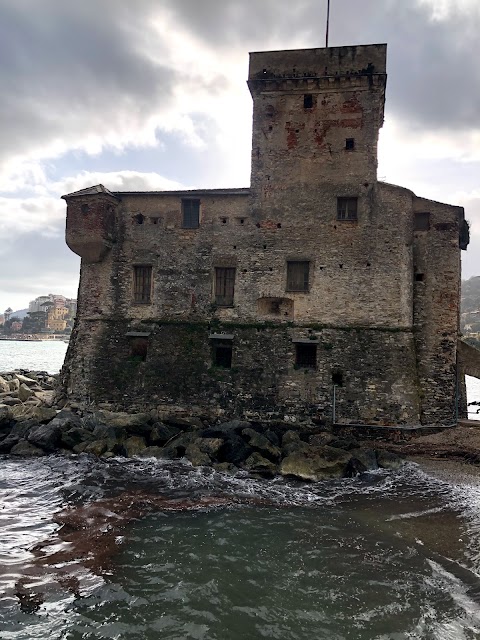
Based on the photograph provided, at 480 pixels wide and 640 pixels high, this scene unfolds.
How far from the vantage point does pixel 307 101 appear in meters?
20.3

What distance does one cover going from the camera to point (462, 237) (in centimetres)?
2172

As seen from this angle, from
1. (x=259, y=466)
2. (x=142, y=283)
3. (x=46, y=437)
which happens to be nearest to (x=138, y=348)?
(x=142, y=283)

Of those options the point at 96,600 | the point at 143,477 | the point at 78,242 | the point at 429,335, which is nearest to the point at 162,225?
the point at 78,242

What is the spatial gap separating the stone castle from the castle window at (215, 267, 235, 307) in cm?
6

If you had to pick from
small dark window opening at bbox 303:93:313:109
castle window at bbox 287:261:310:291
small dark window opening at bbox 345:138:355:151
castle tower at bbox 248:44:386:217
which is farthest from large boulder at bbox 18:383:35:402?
small dark window opening at bbox 345:138:355:151

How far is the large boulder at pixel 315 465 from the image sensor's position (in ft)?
50.0

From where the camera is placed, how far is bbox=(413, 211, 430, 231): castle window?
19553mm

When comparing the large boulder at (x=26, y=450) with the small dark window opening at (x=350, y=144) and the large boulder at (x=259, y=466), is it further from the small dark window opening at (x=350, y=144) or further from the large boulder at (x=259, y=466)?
the small dark window opening at (x=350, y=144)

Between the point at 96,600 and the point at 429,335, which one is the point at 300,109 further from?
the point at 96,600

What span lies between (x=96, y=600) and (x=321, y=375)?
41.6 ft

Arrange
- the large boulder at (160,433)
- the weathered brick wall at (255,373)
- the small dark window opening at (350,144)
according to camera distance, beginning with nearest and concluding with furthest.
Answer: the large boulder at (160,433) → the weathered brick wall at (255,373) → the small dark window opening at (350,144)

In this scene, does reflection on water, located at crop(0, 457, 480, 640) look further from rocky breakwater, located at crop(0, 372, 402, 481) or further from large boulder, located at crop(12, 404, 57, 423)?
large boulder, located at crop(12, 404, 57, 423)

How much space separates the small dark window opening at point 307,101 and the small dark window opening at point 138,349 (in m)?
12.9

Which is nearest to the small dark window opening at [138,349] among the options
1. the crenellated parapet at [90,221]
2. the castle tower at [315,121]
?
the crenellated parapet at [90,221]
